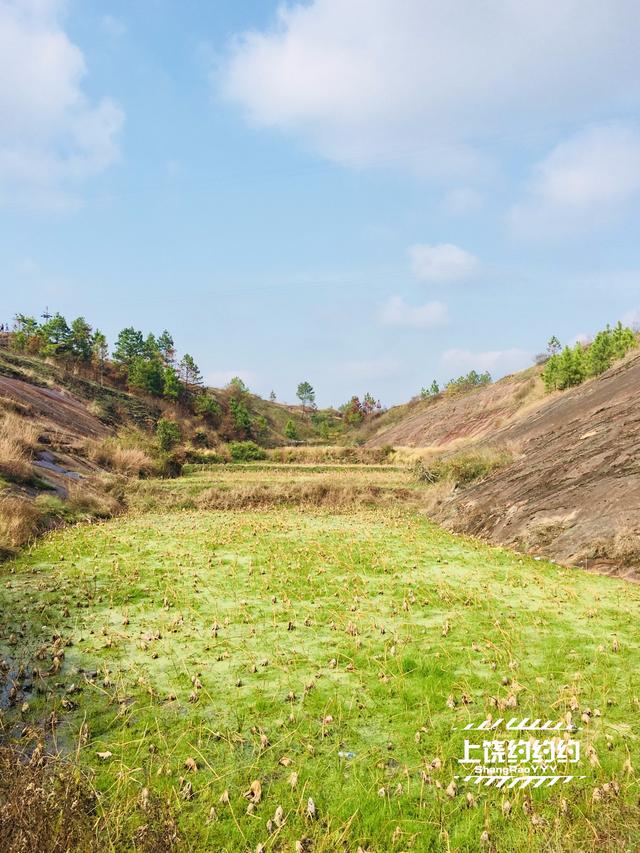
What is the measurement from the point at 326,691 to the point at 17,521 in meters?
13.2

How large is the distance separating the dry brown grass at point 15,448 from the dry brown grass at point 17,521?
281cm

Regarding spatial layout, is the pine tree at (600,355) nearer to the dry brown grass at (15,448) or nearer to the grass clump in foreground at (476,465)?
the grass clump in foreground at (476,465)

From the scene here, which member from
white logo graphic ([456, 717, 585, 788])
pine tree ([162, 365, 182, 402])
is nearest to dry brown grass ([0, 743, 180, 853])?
white logo graphic ([456, 717, 585, 788])

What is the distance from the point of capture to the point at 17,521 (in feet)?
51.0

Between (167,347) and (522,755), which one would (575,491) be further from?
(167,347)

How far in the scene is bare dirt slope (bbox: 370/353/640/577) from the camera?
41.6 feet

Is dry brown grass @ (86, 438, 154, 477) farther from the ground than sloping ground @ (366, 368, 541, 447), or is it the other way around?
sloping ground @ (366, 368, 541, 447)

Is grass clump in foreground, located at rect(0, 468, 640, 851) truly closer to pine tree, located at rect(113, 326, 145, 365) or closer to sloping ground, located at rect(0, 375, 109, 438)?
sloping ground, located at rect(0, 375, 109, 438)

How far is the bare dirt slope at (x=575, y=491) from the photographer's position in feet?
41.6

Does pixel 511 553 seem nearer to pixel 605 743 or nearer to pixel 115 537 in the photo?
pixel 605 743

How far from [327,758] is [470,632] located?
4008mm

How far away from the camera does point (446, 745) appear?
5273 millimetres

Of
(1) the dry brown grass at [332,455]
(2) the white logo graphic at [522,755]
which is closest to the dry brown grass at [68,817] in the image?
(2) the white logo graphic at [522,755]

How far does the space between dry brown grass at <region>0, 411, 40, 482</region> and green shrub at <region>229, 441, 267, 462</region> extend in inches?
1014
